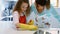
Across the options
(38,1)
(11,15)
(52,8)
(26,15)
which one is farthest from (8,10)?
(52,8)

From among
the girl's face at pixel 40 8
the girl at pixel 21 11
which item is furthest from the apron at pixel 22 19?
the girl's face at pixel 40 8

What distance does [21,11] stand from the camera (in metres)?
1.10

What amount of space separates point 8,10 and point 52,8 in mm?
365

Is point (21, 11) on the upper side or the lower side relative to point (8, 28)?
upper

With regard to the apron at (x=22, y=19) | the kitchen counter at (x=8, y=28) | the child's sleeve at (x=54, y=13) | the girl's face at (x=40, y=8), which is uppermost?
the girl's face at (x=40, y=8)

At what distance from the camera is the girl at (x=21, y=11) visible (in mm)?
1093

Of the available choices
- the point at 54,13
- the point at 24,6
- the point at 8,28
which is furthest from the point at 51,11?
the point at 8,28

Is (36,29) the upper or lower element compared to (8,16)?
lower

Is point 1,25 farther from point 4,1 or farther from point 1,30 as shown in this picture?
point 4,1

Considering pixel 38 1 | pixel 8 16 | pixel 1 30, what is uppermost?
pixel 38 1

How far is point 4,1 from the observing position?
1.09 metres

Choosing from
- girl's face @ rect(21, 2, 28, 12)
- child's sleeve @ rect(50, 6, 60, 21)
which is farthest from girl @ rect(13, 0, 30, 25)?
child's sleeve @ rect(50, 6, 60, 21)

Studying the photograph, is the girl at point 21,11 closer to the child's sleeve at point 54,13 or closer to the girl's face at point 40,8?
the girl's face at point 40,8

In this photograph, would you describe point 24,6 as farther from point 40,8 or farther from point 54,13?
point 54,13
